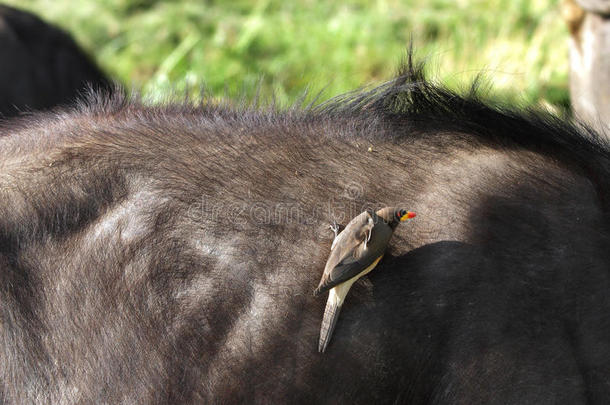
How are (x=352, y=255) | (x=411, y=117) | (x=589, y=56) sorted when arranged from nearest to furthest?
(x=352, y=255)
(x=411, y=117)
(x=589, y=56)

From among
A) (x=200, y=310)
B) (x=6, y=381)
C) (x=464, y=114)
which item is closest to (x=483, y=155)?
(x=464, y=114)

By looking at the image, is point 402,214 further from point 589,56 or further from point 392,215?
point 589,56

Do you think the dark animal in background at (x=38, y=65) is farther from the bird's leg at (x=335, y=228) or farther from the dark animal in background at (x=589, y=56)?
the bird's leg at (x=335, y=228)

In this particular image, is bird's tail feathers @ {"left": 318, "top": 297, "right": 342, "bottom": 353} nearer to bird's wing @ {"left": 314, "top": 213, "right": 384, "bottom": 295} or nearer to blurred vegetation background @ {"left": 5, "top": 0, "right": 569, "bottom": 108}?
bird's wing @ {"left": 314, "top": 213, "right": 384, "bottom": 295}

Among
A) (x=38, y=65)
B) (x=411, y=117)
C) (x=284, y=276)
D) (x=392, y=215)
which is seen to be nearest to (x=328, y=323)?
(x=284, y=276)

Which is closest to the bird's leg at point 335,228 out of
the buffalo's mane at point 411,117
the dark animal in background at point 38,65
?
the buffalo's mane at point 411,117

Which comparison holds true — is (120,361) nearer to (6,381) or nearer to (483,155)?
(6,381)
